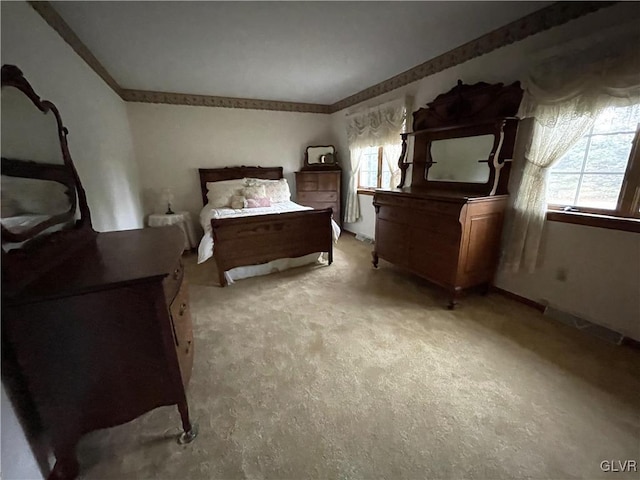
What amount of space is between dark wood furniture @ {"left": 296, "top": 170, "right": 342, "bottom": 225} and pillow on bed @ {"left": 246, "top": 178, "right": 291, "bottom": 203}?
397 millimetres

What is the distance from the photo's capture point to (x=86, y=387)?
107 cm

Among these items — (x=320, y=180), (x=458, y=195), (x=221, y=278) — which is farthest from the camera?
(x=320, y=180)

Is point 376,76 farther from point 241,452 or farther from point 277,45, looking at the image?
point 241,452

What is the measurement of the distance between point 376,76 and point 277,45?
1.45m

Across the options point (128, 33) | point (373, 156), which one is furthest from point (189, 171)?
point (373, 156)

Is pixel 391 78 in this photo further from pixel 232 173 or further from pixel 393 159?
pixel 232 173

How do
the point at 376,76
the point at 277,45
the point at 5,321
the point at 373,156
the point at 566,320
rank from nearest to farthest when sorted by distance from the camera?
the point at 5,321 < the point at 566,320 < the point at 277,45 < the point at 376,76 < the point at 373,156

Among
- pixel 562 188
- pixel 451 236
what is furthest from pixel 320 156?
pixel 562 188

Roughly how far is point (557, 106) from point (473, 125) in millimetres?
598

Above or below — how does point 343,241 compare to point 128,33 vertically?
below

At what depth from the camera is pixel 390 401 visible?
1.45 metres

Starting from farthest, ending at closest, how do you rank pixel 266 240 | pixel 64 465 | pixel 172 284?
pixel 266 240 → pixel 172 284 → pixel 64 465

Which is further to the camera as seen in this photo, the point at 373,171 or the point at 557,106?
the point at 373,171

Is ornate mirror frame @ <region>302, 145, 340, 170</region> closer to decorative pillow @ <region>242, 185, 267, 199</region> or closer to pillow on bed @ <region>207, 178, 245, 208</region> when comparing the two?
decorative pillow @ <region>242, 185, 267, 199</region>
